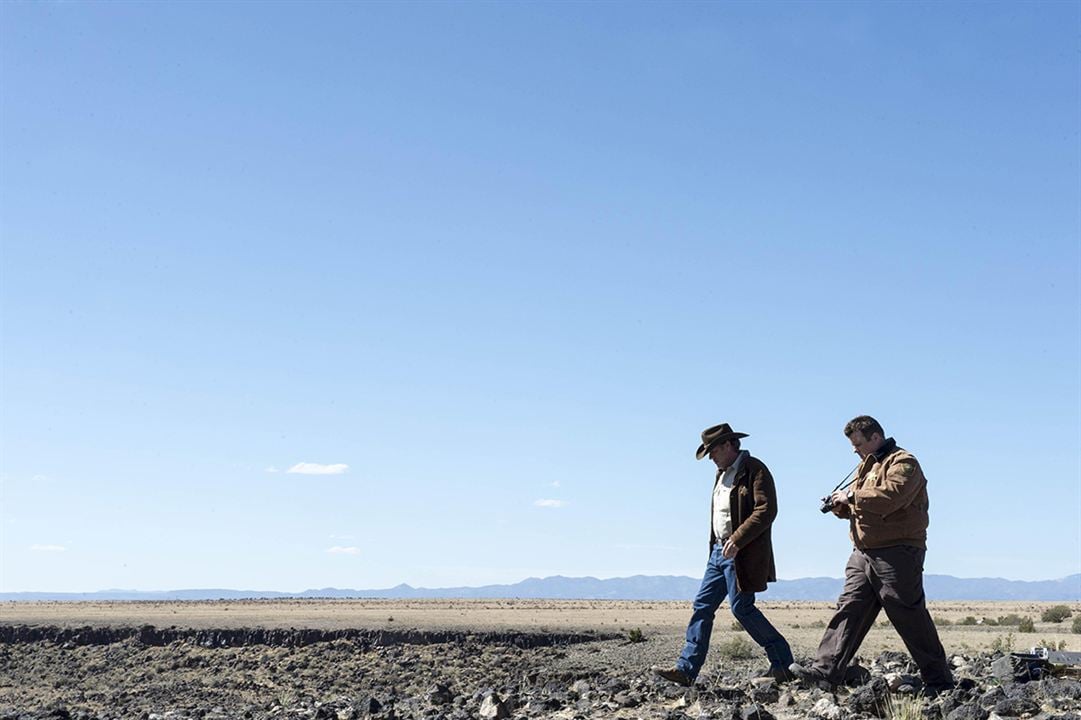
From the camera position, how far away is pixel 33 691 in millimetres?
29578

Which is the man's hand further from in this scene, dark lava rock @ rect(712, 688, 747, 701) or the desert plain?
dark lava rock @ rect(712, 688, 747, 701)

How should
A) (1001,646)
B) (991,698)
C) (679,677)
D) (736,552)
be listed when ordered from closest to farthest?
(991,698)
(736,552)
(679,677)
(1001,646)

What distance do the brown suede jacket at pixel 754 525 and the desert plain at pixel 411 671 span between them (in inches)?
32.3

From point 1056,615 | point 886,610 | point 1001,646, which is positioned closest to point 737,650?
point 1001,646

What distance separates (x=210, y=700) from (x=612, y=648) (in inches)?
380

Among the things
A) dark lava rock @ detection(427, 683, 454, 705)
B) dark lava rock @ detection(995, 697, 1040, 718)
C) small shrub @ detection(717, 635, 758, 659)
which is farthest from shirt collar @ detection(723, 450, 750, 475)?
small shrub @ detection(717, 635, 758, 659)

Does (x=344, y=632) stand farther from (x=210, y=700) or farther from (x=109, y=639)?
(x=210, y=700)

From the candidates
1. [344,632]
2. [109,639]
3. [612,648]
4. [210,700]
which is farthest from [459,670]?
[109,639]

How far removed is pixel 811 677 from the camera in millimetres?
8852

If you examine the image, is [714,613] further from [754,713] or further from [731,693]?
[754,713]

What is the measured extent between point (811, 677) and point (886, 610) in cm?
87

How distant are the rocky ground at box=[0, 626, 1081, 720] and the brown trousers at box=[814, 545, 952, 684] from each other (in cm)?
23

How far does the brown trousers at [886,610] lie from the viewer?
8.22m

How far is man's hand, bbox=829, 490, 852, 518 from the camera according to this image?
27.9 ft
